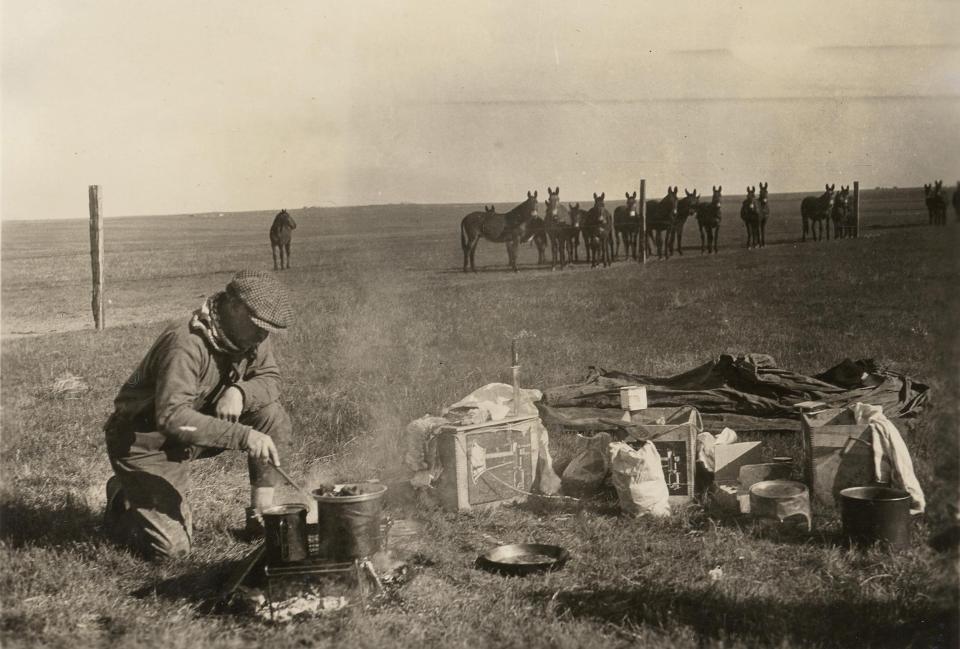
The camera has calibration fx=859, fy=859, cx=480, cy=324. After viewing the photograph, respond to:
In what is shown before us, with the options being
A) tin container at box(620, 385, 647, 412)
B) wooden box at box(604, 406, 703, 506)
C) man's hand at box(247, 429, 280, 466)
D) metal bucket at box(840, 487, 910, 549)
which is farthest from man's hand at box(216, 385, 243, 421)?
metal bucket at box(840, 487, 910, 549)

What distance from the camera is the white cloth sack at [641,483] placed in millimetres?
4836

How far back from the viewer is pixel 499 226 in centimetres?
2639

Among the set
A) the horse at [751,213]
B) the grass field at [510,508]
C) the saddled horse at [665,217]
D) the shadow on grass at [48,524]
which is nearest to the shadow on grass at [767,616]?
the grass field at [510,508]

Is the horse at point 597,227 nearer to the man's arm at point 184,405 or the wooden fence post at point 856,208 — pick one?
the wooden fence post at point 856,208

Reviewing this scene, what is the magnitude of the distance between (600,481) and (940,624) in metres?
2.33

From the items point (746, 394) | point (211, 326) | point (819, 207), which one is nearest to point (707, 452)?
point (746, 394)

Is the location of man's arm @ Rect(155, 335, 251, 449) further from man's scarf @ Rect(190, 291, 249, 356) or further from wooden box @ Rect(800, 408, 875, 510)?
wooden box @ Rect(800, 408, 875, 510)

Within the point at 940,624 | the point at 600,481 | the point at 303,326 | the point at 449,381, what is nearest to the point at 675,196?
the point at 303,326

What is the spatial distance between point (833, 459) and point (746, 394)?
4.84 ft

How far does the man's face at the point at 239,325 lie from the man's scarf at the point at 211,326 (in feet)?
0.08

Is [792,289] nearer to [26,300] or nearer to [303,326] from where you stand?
[303,326]

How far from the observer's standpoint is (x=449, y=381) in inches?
312

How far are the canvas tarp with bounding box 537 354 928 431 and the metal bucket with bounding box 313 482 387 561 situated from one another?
251 cm

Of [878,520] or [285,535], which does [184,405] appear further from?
[878,520]
